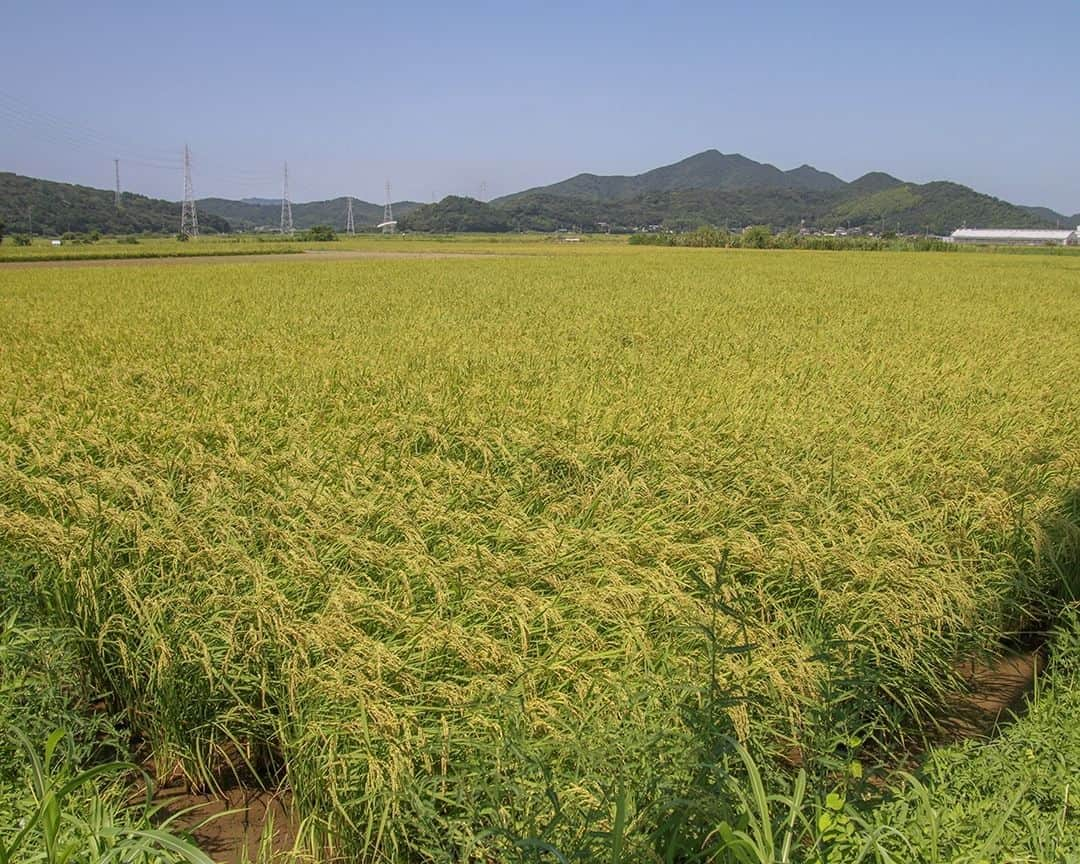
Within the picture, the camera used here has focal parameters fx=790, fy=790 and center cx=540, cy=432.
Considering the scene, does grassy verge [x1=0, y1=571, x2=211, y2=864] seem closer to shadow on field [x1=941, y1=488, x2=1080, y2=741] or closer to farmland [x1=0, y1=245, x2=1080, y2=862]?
farmland [x1=0, y1=245, x2=1080, y2=862]

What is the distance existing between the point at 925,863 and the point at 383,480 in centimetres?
284

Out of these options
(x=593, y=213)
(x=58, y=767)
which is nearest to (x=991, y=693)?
(x=58, y=767)

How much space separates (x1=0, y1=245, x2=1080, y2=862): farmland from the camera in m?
2.33

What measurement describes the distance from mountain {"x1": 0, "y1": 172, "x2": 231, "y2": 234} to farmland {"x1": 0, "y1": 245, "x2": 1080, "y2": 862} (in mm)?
93801

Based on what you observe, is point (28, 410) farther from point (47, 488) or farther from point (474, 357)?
point (474, 357)

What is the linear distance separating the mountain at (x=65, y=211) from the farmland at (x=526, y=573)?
93801mm

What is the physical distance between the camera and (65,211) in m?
87.9

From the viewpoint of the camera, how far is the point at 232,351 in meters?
7.75

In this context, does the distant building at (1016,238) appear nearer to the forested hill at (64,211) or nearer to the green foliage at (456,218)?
the green foliage at (456,218)

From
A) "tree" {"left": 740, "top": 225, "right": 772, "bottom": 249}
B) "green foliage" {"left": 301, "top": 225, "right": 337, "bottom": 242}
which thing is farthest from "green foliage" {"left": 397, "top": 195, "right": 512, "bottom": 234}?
"tree" {"left": 740, "top": 225, "right": 772, "bottom": 249}

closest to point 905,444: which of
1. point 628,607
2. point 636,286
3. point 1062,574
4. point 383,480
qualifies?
point 1062,574

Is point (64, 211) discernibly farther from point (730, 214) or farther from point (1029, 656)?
point (730, 214)

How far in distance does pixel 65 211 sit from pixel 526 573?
102977mm

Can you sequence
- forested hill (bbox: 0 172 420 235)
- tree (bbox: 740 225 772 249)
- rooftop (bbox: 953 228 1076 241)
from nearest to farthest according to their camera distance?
1. tree (bbox: 740 225 772 249)
2. forested hill (bbox: 0 172 420 235)
3. rooftop (bbox: 953 228 1076 241)
